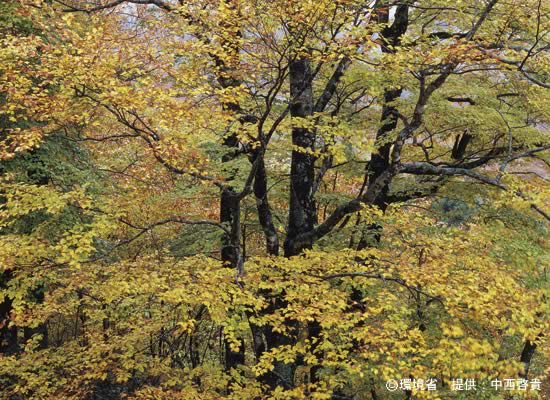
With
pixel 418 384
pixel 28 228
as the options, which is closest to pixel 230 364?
pixel 28 228

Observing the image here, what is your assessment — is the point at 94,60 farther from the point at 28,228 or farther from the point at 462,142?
the point at 462,142

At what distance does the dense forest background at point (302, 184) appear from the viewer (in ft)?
21.7

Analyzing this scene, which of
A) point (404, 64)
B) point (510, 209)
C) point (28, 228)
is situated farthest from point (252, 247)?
point (404, 64)

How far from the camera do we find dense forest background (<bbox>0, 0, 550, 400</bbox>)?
6.62 metres

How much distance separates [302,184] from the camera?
1036cm

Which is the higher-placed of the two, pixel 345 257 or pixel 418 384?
pixel 345 257

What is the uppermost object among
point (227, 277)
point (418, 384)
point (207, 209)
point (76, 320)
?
point (207, 209)

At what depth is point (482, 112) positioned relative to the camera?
8938mm

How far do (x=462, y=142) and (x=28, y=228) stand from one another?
436 inches

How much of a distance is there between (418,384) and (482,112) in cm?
572

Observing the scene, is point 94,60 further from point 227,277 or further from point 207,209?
point 207,209

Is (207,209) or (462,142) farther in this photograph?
(207,209)

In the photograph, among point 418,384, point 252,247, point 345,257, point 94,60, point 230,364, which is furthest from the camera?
point 252,247

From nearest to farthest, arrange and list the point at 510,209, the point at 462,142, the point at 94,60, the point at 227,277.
A: the point at 94,60, the point at 227,277, the point at 510,209, the point at 462,142
